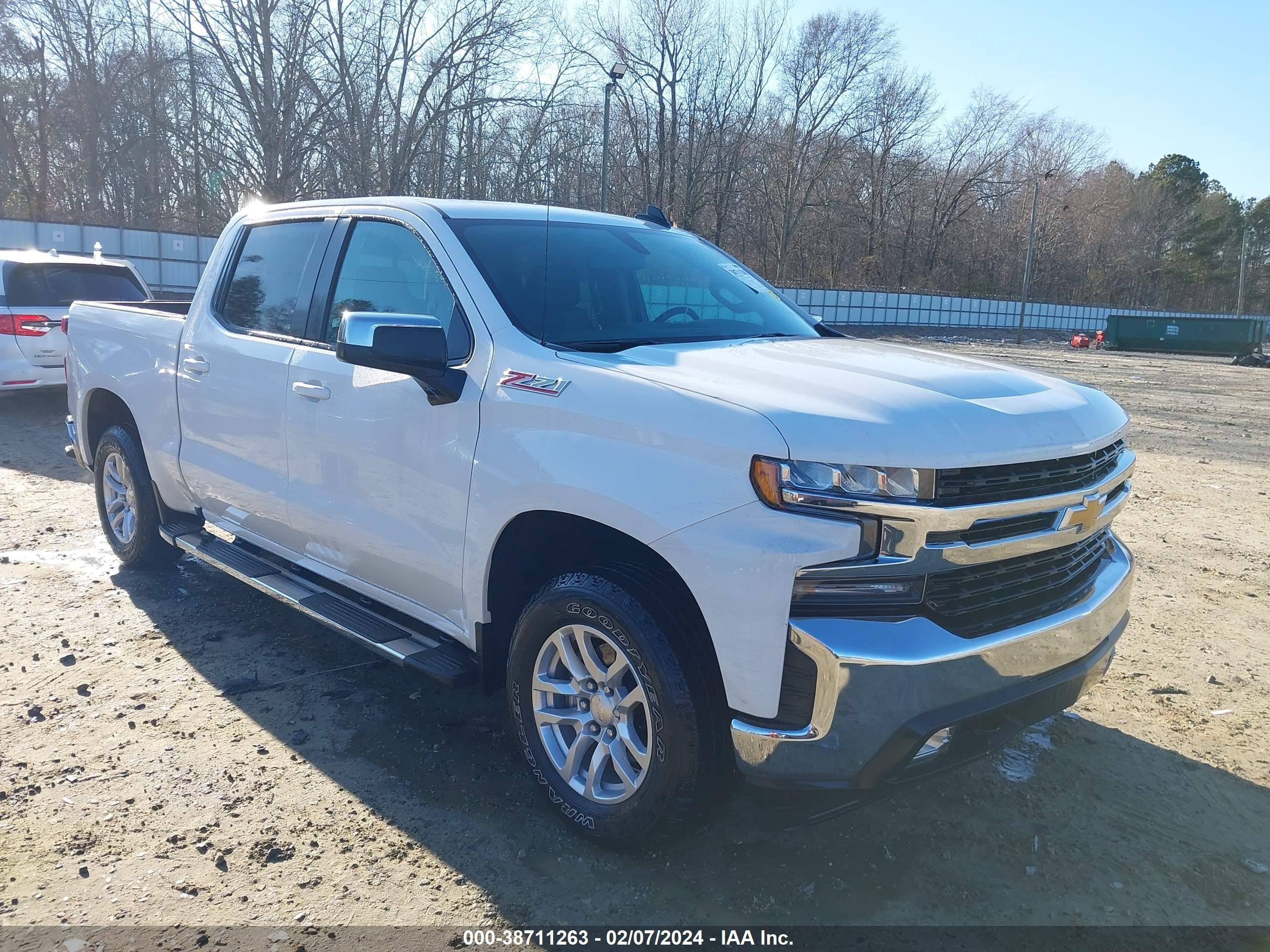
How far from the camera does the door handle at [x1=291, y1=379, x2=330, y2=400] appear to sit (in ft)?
12.2

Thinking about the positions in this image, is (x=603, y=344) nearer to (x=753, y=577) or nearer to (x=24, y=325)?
(x=753, y=577)

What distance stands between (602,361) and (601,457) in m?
0.37

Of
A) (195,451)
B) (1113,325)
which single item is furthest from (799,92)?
(195,451)

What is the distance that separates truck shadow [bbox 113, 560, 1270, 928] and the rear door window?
1713mm

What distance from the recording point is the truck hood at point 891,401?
7.74 feet

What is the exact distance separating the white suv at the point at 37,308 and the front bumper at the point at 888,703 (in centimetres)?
998

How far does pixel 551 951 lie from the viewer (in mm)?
2541

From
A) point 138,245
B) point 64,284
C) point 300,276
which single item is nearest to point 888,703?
point 300,276

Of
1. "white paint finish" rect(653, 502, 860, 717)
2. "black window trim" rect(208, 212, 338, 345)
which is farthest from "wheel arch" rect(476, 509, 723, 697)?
"black window trim" rect(208, 212, 338, 345)

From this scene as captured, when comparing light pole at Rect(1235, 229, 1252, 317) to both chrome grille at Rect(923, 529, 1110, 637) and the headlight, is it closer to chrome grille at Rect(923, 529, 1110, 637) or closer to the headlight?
chrome grille at Rect(923, 529, 1110, 637)

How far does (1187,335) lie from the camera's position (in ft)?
142

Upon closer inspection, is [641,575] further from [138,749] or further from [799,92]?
[799,92]

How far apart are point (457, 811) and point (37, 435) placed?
30.0 feet

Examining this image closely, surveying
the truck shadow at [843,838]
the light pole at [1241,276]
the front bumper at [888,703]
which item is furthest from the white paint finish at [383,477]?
the light pole at [1241,276]
